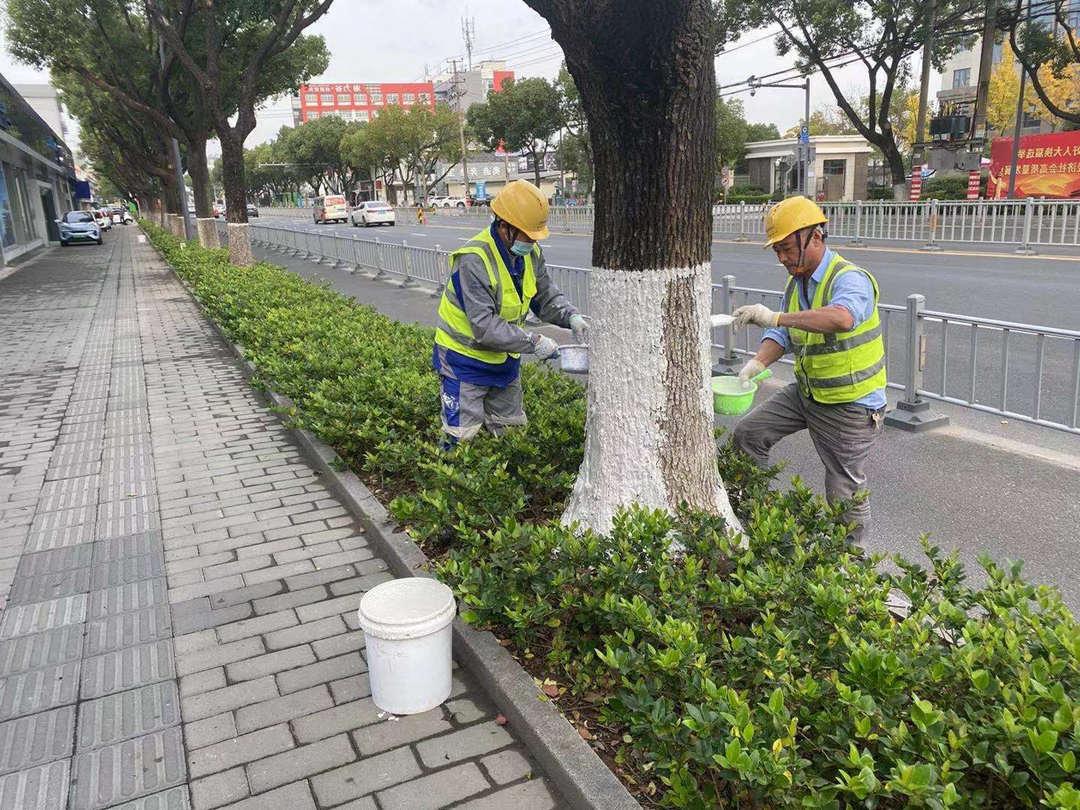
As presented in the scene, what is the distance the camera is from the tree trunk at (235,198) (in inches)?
576

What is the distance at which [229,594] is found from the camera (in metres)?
3.74

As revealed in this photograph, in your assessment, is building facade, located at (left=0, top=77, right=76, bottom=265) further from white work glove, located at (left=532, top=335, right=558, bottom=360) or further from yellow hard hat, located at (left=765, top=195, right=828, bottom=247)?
yellow hard hat, located at (left=765, top=195, right=828, bottom=247)

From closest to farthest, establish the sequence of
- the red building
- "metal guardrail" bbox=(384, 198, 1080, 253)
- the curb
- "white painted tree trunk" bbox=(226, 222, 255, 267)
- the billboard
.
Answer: the curb, "white painted tree trunk" bbox=(226, 222, 255, 267), "metal guardrail" bbox=(384, 198, 1080, 253), the billboard, the red building

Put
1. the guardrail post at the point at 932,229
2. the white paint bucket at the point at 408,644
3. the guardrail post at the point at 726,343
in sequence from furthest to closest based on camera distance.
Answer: the guardrail post at the point at 932,229 → the guardrail post at the point at 726,343 → the white paint bucket at the point at 408,644

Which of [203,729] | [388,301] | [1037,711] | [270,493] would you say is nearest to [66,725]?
[203,729]

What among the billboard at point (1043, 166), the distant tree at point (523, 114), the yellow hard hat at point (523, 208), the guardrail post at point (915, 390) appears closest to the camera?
the yellow hard hat at point (523, 208)

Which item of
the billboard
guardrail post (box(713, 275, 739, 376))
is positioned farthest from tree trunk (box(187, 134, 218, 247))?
the billboard

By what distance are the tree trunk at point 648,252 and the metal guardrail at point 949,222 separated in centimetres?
1146

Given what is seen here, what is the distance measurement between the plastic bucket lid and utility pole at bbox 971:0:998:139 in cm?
2150

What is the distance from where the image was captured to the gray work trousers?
3.47m

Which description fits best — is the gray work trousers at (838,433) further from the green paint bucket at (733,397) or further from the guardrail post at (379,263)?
the guardrail post at (379,263)

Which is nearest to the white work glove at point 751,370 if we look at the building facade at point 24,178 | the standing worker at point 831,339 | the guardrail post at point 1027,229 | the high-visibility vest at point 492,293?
the standing worker at point 831,339

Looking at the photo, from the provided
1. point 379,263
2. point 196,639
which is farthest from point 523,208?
point 379,263

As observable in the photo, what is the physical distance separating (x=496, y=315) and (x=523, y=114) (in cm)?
4695
